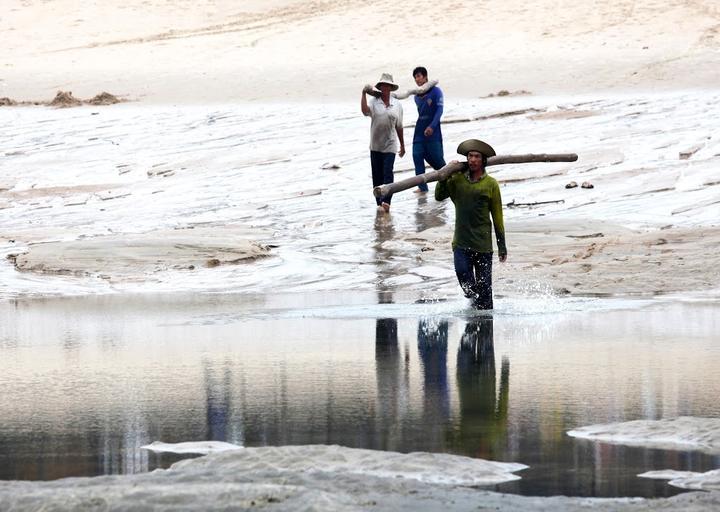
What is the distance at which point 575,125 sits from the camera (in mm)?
24250

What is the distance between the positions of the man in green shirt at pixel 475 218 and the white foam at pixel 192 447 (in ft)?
17.6

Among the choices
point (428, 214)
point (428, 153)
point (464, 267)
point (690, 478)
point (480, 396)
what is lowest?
point (690, 478)

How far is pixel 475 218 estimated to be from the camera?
11930 millimetres

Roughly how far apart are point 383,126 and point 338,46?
2363cm

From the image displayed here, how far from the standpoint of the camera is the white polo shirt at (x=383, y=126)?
18.2m

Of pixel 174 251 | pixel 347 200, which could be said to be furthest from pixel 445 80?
pixel 174 251

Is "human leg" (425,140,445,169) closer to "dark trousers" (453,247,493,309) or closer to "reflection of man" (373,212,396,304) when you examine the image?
"reflection of man" (373,212,396,304)

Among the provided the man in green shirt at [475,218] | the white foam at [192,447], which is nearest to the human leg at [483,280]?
the man in green shirt at [475,218]

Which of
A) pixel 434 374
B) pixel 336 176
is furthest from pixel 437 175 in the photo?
pixel 336 176

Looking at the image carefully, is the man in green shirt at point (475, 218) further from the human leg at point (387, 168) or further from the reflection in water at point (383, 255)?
the human leg at point (387, 168)

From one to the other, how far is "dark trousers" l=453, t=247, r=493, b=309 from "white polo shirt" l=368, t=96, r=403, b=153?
6348 mm

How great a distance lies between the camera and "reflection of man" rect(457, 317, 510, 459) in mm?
6891

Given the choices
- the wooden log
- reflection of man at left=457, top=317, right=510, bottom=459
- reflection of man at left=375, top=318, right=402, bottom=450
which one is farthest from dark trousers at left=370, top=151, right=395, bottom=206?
reflection of man at left=457, top=317, right=510, bottom=459

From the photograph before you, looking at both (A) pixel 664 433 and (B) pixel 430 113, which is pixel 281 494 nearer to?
(A) pixel 664 433
